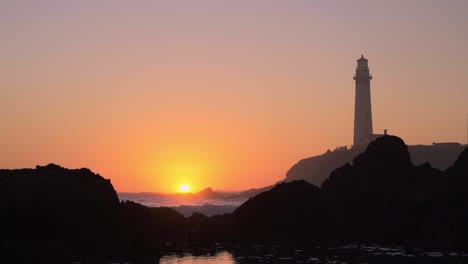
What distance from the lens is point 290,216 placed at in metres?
71.1

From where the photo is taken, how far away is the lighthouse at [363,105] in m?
165

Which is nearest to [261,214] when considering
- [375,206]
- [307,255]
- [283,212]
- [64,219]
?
[283,212]

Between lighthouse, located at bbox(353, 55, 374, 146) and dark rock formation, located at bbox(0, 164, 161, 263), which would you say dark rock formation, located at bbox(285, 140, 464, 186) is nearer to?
lighthouse, located at bbox(353, 55, 374, 146)

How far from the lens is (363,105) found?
164750mm

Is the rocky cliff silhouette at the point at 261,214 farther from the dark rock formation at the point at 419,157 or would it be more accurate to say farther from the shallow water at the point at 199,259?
the dark rock formation at the point at 419,157

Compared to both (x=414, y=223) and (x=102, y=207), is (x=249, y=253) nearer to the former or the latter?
(x=102, y=207)

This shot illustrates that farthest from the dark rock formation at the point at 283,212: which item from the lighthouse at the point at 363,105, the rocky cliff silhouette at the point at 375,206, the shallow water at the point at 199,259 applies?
the lighthouse at the point at 363,105

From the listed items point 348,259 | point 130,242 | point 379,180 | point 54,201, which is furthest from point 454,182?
point 54,201

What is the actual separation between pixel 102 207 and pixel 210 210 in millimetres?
81049

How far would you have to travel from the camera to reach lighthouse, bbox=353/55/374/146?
541 ft

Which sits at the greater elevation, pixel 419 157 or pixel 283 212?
pixel 419 157

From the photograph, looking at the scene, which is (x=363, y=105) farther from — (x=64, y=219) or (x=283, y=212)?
(x=64, y=219)

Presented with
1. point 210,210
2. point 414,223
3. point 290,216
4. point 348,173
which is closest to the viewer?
point 414,223

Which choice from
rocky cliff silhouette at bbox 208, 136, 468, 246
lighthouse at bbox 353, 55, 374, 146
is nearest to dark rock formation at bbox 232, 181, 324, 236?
rocky cliff silhouette at bbox 208, 136, 468, 246
